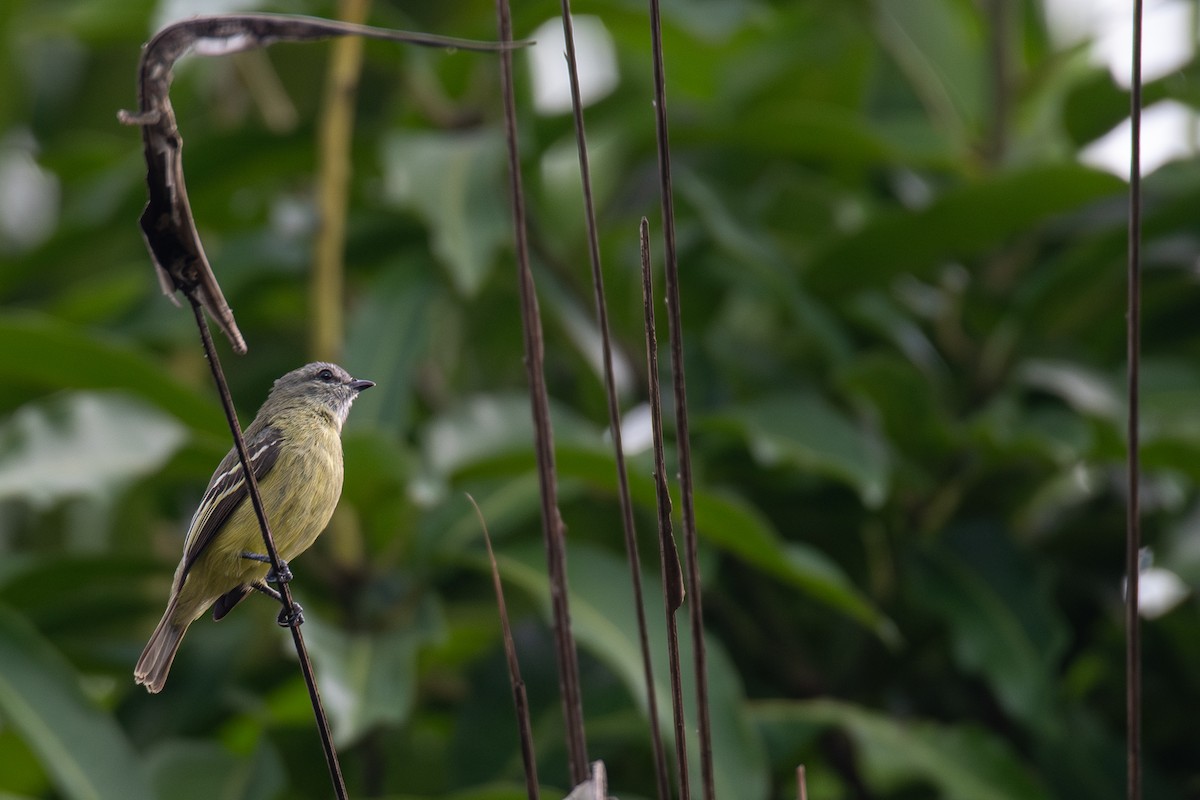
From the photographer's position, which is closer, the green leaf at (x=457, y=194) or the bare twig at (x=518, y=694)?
the bare twig at (x=518, y=694)

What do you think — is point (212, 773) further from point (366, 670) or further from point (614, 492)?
point (614, 492)

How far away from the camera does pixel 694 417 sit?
3221 mm

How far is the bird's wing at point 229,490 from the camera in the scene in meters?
1.17

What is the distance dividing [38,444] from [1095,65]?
3.33 m

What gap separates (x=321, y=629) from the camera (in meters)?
2.67

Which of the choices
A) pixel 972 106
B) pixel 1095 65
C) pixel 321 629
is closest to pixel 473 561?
pixel 321 629

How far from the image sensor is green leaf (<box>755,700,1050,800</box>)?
9.27 feet

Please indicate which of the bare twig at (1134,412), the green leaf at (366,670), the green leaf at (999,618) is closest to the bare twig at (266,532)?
the bare twig at (1134,412)

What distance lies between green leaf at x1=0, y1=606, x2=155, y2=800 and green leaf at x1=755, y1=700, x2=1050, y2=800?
1304 millimetres

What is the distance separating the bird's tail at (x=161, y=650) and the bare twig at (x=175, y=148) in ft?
1.42

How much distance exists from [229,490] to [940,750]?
207 cm

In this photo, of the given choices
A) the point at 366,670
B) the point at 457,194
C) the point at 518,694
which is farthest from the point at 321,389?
the point at 457,194

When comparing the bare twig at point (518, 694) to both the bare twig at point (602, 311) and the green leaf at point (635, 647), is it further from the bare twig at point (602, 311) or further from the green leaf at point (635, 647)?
the green leaf at point (635, 647)

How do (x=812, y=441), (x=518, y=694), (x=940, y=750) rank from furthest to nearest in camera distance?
(x=812, y=441)
(x=940, y=750)
(x=518, y=694)
